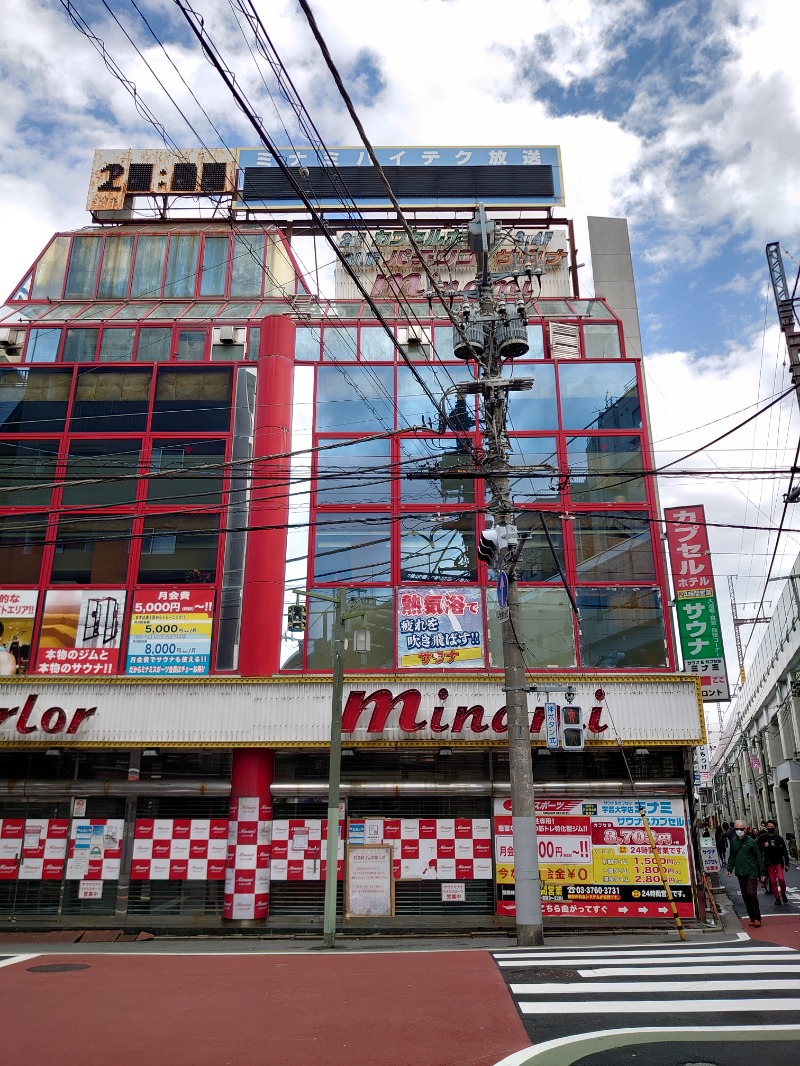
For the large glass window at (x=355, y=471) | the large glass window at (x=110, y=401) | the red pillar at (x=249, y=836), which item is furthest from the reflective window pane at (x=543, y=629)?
the large glass window at (x=110, y=401)

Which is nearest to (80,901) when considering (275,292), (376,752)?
(376,752)

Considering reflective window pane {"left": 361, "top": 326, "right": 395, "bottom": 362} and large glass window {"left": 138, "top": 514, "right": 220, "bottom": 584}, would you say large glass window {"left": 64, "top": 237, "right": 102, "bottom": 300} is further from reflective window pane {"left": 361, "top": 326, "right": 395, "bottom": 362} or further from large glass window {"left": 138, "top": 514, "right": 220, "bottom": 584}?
large glass window {"left": 138, "top": 514, "right": 220, "bottom": 584}

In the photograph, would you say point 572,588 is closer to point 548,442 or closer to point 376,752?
point 548,442

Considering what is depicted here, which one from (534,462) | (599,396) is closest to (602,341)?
(599,396)

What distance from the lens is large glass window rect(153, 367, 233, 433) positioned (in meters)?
21.5

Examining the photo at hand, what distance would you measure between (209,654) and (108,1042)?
11.9 m

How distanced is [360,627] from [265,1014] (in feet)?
36.8

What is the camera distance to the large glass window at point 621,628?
1950cm

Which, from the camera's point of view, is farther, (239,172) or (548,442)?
(239,172)

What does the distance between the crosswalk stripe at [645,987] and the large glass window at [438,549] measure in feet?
36.9

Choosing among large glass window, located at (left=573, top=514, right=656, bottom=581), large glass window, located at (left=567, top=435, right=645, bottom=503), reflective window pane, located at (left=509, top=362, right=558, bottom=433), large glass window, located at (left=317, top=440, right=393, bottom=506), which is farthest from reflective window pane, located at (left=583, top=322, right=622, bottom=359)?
large glass window, located at (left=317, top=440, right=393, bottom=506)

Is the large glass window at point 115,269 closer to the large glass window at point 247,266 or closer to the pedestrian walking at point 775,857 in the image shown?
the large glass window at point 247,266

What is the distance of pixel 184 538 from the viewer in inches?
810

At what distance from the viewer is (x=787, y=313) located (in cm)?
1609
